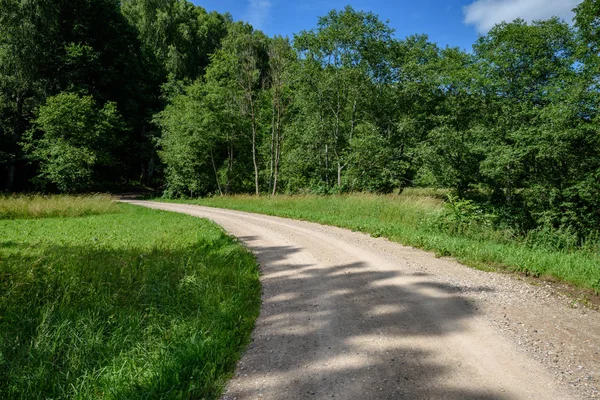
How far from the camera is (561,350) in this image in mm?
3959

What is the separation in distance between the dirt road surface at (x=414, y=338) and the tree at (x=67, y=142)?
2565 centimetres

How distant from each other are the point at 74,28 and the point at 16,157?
14.4 meters

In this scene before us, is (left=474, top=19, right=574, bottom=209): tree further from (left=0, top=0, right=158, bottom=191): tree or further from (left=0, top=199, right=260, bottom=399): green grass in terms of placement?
(left=0, top=0, right=158, bottom=191): tree

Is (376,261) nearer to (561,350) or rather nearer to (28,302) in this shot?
(561,350)

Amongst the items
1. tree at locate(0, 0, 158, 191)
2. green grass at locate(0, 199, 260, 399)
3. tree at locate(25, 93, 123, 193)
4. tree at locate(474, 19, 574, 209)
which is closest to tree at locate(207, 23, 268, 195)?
tree at locate(25, 93, 123, 193)

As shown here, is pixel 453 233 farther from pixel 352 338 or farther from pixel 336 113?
pixel 336 113

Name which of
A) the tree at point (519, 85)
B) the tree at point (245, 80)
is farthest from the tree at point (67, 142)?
the tree at point (519, 85)

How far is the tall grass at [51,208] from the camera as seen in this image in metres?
16.6

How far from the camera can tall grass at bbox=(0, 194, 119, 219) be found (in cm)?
1664

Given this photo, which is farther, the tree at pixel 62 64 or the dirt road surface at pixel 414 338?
the tree at pixel 62 64

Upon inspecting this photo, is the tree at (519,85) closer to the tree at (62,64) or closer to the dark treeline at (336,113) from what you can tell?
the dark treeline at (336,113)

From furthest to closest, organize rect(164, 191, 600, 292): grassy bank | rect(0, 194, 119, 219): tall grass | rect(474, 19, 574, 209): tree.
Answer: rect(474, 19, 574, 209): tree < rect(0, 194, 119, 219): tall grass < rect(164, 191, 600, 292): grassy bank

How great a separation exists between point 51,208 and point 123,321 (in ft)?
55.9

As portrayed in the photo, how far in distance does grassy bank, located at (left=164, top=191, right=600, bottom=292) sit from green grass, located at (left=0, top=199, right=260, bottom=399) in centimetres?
552
